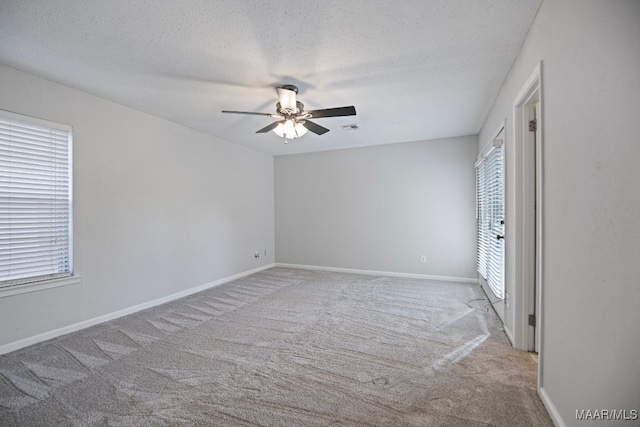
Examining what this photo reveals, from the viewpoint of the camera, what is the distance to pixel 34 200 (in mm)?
2658

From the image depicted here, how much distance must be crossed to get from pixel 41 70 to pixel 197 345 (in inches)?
111

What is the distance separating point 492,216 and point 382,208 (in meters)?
2.11

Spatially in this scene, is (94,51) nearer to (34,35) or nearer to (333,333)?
(34,35)

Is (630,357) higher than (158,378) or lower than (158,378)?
higher

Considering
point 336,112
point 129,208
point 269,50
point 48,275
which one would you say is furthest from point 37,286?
point 336,112

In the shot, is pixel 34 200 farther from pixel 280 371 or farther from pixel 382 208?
pixel 382 208

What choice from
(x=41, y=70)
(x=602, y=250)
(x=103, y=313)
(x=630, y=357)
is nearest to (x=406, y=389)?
(x=630, y=357)

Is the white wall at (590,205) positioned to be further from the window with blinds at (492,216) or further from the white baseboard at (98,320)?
the white baseboard at (98,320)

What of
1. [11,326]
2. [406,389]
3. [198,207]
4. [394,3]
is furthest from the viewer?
[198,207]

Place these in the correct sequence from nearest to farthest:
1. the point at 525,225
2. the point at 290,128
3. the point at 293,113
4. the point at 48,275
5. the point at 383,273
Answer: the point at 525,225 < the point at 48,275 < the point at 293,113 < the point at 290,128 < the point at 383,273

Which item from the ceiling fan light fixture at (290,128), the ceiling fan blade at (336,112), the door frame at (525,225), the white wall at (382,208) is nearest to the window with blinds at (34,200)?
the ceiling fan light fixture at (290,128)

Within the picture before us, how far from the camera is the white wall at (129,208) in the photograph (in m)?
2.67

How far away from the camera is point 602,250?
1.19 metres

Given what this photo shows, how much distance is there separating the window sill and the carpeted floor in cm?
51
